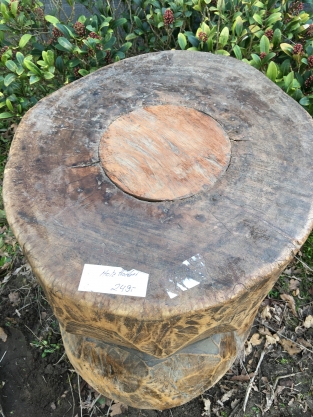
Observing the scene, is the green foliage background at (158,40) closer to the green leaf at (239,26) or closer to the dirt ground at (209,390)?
the green leaf at (239,26)

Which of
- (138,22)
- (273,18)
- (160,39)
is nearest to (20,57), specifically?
(138,22)

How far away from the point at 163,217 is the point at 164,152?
0.98 feet

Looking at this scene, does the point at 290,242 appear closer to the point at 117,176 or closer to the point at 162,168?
the point at 162,168

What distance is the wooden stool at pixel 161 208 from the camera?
1.07 metres

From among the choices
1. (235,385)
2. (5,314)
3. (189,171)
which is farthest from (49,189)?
(235,385)

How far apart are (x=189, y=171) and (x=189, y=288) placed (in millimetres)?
447

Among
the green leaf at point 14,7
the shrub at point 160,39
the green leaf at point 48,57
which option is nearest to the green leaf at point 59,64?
the shrub at point 160,39

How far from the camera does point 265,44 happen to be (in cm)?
221

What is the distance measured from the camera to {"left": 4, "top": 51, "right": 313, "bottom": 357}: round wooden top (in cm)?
106

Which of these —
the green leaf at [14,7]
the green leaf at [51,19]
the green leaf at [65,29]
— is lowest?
the green leaf at [65,29]

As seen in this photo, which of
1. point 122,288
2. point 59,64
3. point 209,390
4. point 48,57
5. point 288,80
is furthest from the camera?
point 59,64

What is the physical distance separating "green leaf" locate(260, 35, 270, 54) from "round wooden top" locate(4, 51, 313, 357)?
0.78 metres

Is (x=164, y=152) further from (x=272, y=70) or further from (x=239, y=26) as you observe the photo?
(x=239, y=26)

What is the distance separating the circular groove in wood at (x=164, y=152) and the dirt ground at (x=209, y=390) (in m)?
1.22
